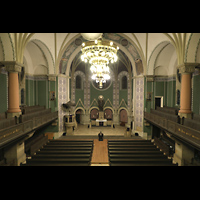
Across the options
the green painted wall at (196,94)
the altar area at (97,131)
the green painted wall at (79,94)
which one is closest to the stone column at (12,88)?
the altar area at (97,131)

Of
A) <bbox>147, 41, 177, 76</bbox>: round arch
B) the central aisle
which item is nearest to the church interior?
the central aisle

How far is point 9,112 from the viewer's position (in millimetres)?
9812

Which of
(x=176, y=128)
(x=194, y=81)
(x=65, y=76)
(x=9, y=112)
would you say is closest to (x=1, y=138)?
(x=9, y=112)

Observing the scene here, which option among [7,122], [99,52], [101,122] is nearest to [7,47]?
[7,122]

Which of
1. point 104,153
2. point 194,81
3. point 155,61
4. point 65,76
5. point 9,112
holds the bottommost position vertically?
point 104,153

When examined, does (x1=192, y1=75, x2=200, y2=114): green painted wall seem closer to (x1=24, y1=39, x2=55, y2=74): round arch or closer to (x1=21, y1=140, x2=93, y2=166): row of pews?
(x1=21, y1=140, x2=93, y2=166): row of pews

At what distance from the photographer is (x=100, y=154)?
11680 mm

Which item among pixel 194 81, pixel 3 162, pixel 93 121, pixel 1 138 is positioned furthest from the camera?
pixel 93 121

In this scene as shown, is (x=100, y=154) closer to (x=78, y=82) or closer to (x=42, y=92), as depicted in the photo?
(x=42, y=92)

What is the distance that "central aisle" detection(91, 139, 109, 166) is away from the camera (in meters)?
10.1

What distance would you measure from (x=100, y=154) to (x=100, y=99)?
1227 centimetres

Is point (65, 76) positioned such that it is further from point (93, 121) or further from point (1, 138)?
point (1, 138)

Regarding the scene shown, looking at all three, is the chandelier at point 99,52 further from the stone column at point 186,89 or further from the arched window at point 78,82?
the arched window at point 78,82

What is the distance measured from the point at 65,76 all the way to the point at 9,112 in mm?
8578
